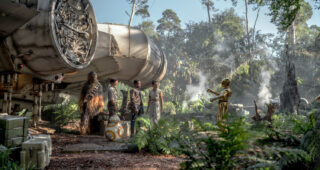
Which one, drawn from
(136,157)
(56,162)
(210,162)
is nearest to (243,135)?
(210,162)

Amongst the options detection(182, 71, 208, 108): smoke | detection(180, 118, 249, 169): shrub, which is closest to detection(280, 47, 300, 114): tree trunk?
detection(180, 118, 249, 169): shrub

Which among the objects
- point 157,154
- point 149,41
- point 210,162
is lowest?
point 157,154

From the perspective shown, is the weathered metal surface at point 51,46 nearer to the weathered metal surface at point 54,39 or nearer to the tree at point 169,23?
the weathered metal surface at point 54,39

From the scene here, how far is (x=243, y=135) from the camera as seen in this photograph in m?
2.71

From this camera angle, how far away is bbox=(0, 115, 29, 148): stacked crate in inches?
133

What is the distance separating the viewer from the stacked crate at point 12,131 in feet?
11.1

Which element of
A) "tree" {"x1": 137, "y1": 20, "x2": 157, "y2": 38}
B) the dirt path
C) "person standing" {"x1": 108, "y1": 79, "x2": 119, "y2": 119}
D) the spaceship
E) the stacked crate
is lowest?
the dirt path

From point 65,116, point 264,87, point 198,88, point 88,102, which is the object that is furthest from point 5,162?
point 264,87

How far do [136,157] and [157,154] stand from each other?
0.48 meters

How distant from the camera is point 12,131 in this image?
11.3ft

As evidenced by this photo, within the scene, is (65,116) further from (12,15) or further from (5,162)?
(5,162)

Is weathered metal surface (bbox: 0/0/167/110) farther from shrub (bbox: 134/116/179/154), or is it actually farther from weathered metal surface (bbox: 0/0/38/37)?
shrub (bbox: 134/116/179/154)

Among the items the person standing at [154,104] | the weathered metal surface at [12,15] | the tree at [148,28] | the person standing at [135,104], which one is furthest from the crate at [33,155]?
the tree at [148,28]

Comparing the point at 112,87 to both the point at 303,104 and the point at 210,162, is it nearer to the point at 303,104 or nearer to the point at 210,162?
the point at 210,162
